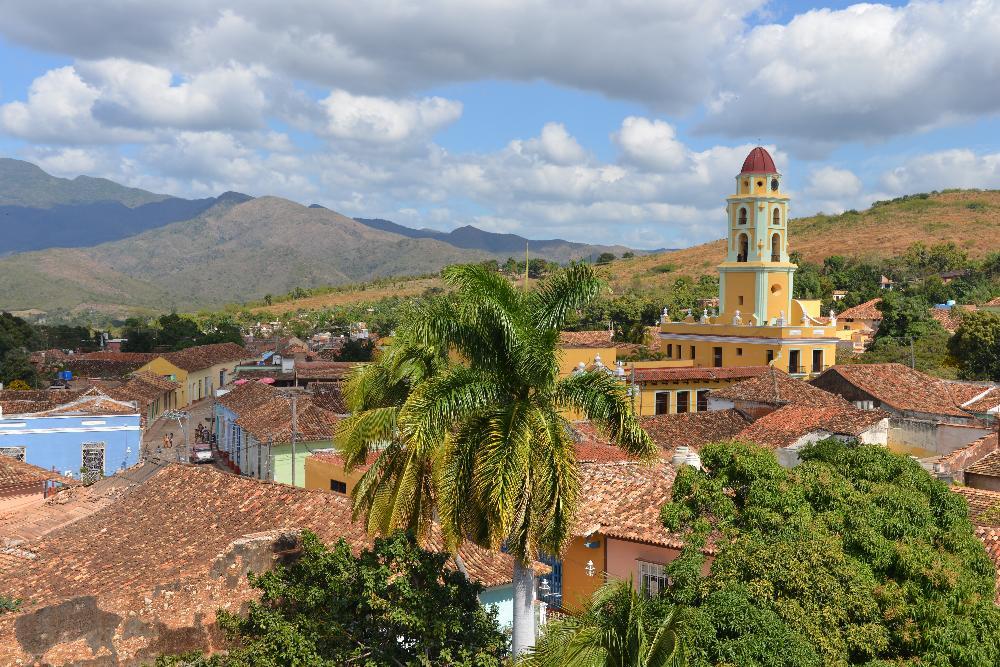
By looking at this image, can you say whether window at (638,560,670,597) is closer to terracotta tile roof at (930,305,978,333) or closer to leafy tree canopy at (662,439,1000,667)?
leafy tree canopy at (662,439,1000,667)

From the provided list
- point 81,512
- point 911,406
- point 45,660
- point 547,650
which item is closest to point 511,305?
point 547,650

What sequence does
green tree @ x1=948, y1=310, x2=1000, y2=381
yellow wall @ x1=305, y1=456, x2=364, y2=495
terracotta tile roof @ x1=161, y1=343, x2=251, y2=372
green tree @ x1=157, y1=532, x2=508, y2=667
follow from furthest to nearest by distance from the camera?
1. terracotta tile roof @ x1=161, y1=343, x2=251, y2=372
2. green tree @ x1=948, y1=310, x2=1000, y2=381
3. yellow wall @ x1=305, y1=456, x2=364, y2=495
4. green tree @ x1=157, y1=532, x2=508, y2=667

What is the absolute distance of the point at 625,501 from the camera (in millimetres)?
15477

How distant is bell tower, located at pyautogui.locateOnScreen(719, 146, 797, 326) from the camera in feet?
142

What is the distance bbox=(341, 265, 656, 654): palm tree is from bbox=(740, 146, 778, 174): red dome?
35.7 metres

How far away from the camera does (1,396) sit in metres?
37.0

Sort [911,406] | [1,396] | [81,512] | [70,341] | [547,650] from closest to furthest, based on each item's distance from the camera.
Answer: [547,650], [81,512], [911,406], [1,396], [70,341]

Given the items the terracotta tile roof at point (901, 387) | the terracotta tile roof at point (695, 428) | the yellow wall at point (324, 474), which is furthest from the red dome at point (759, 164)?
the yellow wall at point (324, 474)

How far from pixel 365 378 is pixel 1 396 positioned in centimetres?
3019

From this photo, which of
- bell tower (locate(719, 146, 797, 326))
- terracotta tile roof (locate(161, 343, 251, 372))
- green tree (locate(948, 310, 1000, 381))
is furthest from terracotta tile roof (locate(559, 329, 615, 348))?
terracotta tile roof (locate(161, 343, 251, 372))

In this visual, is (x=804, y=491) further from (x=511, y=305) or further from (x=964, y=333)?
(x=964, y=333)

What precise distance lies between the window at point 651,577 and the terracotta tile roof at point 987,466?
8.05 meters

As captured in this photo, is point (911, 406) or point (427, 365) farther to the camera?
point (911, 406)

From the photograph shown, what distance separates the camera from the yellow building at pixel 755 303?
136 ft
